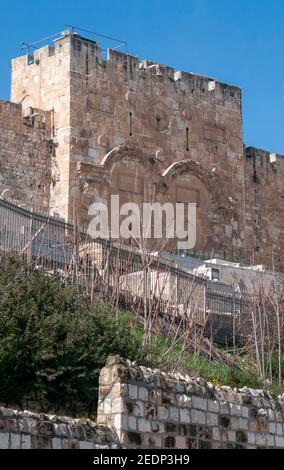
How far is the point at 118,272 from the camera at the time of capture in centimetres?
2039

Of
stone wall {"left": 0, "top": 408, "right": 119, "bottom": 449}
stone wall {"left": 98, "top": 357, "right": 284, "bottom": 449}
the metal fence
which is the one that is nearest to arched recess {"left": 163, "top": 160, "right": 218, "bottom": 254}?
the metal fence

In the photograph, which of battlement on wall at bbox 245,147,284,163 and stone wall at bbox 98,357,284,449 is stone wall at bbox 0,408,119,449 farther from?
battlement on wall at bbox 245,147,284,163

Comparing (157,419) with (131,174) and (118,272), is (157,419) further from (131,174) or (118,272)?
(131,174)

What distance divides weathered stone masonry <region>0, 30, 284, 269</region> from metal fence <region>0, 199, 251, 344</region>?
4.71 metres

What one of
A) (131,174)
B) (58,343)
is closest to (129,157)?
(131,174)

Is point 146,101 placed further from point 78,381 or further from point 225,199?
point 78,381

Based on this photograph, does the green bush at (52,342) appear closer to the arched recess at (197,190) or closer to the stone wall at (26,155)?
the stone wall at (26,155)

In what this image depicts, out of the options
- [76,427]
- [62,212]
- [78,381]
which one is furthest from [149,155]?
[76,427]

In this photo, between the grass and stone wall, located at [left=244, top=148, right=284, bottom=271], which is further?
stone wall, located at [left=244, top=148, right=284, bottom=271]

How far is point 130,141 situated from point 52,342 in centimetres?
1479

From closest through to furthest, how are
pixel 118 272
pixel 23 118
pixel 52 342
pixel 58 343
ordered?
pixel 52 342
pixel 58 343
pixel 118 272
pixel 23 118

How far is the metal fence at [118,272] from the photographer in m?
20.5

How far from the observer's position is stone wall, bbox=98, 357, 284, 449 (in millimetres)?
11648
